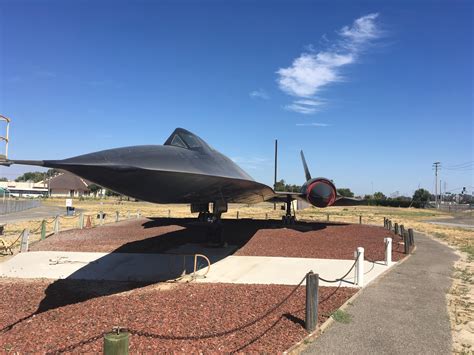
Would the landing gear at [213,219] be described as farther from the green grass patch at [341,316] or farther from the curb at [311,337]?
the green grass patch at [341,316]

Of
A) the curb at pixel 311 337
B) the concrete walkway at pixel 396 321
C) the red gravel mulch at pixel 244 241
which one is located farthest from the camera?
the red gravel mulch at pixel 244 241

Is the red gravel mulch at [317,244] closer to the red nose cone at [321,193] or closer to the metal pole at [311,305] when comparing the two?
the red nose cone at [321,193]

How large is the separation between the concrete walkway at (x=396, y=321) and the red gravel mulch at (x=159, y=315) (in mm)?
389

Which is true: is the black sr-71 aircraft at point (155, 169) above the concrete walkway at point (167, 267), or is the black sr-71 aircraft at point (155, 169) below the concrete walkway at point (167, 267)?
above

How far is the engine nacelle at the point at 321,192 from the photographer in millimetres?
14859

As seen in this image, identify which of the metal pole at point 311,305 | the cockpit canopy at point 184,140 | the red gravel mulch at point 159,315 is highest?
the cockpit canopy at point 184,140

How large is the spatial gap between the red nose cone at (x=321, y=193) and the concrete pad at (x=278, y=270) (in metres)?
5.07

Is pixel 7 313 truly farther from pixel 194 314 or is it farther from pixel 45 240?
pixel 45 240

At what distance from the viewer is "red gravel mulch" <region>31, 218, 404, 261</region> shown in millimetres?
11117

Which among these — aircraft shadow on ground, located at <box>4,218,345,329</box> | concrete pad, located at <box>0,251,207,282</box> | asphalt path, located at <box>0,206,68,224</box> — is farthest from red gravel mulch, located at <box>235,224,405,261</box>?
asphalt path, located at <box>0,206,68,224</box>

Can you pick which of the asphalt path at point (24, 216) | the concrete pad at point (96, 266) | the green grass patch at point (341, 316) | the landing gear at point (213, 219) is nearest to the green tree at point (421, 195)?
the asphalt path at point (24, 216)

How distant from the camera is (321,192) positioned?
1488 cm

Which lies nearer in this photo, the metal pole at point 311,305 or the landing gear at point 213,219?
the metal pole at point 311,305

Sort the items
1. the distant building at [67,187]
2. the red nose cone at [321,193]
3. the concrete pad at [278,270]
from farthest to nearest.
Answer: the distant building at [67,187] → the red nose cone at [321,193] → the concrete pad at [278,270]
